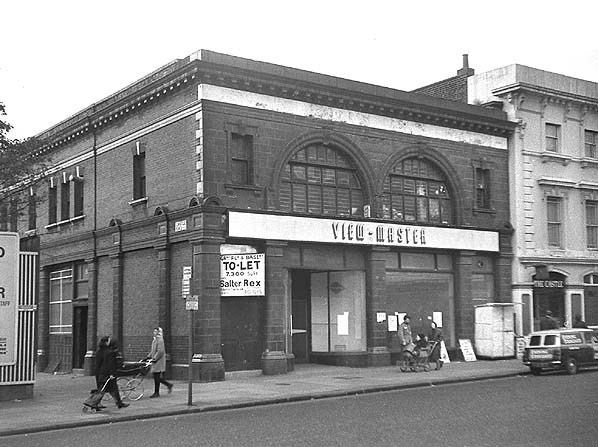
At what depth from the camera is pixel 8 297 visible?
21609 mm

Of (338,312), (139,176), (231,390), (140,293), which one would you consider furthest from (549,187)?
(231,390)

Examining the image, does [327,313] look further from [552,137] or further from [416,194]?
[552,137]

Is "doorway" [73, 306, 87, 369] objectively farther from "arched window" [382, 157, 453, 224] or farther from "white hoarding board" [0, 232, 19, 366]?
"arched window" [382, 157, 453, 224]

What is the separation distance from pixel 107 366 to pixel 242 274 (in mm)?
7637

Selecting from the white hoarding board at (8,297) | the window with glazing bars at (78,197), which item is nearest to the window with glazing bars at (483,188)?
the window with glazing bars at (78,197)

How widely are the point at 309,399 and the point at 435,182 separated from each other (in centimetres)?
1391

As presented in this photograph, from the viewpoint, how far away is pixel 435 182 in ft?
107

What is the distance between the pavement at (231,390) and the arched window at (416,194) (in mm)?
5649

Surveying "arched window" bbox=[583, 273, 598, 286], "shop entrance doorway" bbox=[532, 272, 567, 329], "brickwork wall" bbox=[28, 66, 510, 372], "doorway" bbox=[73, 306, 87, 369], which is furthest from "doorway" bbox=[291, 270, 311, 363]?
"arched window" bbox=[583, 273, 598, 286]

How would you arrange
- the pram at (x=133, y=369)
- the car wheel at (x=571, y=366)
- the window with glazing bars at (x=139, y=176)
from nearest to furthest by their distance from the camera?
the pram at (x=133, y=369)
the car wheel at (x=571, y=366)
the window with glazing bars at (x=139, y=176)

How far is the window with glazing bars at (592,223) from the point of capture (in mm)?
36906

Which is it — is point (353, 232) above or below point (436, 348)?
above

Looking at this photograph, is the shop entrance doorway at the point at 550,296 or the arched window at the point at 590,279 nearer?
the shop entrance doorway at the point at 550,296

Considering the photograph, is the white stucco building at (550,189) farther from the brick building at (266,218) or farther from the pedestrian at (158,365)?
the pedestrian at (158,365)
